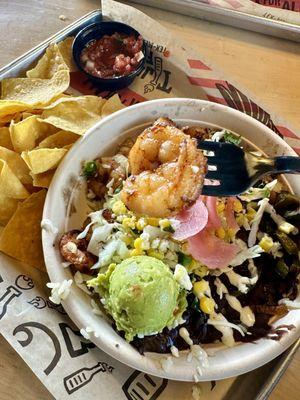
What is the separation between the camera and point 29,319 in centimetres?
185

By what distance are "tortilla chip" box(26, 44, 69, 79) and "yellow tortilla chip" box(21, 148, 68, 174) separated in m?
0.56

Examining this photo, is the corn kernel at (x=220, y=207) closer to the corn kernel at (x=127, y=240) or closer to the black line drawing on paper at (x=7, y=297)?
the corn kernel at (x=127, y=240)

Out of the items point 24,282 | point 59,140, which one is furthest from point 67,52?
point 24,282

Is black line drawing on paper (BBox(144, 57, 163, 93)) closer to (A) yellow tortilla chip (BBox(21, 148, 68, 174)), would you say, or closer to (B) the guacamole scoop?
(A) yellow tortilla chip (BBox(21, 148, 68, 174))

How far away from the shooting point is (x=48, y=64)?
8.10 ft

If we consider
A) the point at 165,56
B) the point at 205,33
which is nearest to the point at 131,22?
the point at 165,56

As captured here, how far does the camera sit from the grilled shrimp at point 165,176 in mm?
1774

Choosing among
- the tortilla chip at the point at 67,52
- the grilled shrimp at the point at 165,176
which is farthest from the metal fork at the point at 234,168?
the tortilla chip at the point at 67,52

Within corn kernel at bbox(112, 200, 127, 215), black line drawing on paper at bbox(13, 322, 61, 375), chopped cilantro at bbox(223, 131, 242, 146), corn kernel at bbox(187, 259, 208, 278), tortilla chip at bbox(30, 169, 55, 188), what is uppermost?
chopped cilantro at bbox(223, 131, 242, 146)

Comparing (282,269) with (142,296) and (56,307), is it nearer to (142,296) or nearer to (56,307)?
(142,296)

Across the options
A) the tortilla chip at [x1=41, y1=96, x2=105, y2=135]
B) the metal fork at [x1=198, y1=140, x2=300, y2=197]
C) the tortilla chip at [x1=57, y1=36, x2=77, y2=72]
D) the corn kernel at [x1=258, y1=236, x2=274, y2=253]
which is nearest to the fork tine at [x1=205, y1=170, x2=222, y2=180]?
the metal fork at [x1=198, y1=140, x2=300, y2=197]

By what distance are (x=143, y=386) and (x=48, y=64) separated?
1.63 meters

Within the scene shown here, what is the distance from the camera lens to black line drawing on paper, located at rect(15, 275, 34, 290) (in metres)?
1.96

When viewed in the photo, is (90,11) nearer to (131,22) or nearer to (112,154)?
(131,22)
